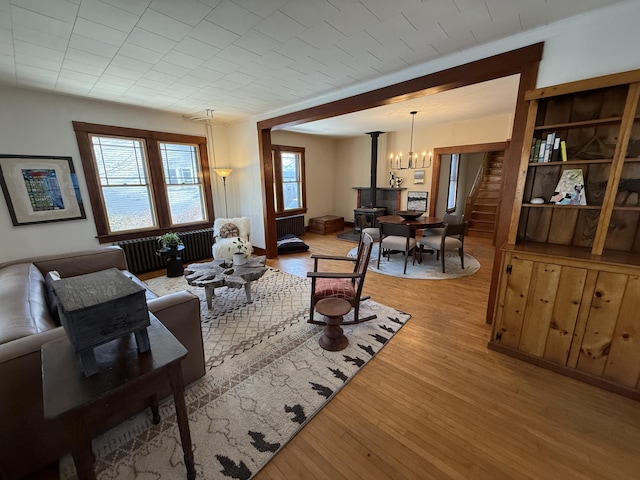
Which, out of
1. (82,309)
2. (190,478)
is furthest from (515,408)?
(82,309)

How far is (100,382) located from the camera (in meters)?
0.91

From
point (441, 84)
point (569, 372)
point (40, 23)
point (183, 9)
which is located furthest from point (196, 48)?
point (569, 372)

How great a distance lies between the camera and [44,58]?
2.27 meters

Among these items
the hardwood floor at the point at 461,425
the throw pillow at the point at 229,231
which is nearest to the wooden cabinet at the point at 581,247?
the hardwood floor at the point at 461,425

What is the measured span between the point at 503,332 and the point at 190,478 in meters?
2.38

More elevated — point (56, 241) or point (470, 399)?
point (56, 241)

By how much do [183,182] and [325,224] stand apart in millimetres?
3539

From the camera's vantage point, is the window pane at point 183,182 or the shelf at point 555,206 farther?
the window pane at point 183,182

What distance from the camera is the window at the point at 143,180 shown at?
3674 mm

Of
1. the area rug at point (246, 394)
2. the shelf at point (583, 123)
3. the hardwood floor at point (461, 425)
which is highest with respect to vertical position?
the shelf at point (583, 123)

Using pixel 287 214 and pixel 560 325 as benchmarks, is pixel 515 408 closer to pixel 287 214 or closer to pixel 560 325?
pixel 560 325

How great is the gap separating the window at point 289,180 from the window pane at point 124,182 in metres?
2.67

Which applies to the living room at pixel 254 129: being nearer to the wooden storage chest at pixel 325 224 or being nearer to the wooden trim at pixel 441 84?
the wooden trim at pixel 441 84

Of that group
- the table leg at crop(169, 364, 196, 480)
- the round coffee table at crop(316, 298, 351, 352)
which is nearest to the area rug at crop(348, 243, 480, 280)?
Answer: the round coffee table at crop(316, 298, 351, 352)
